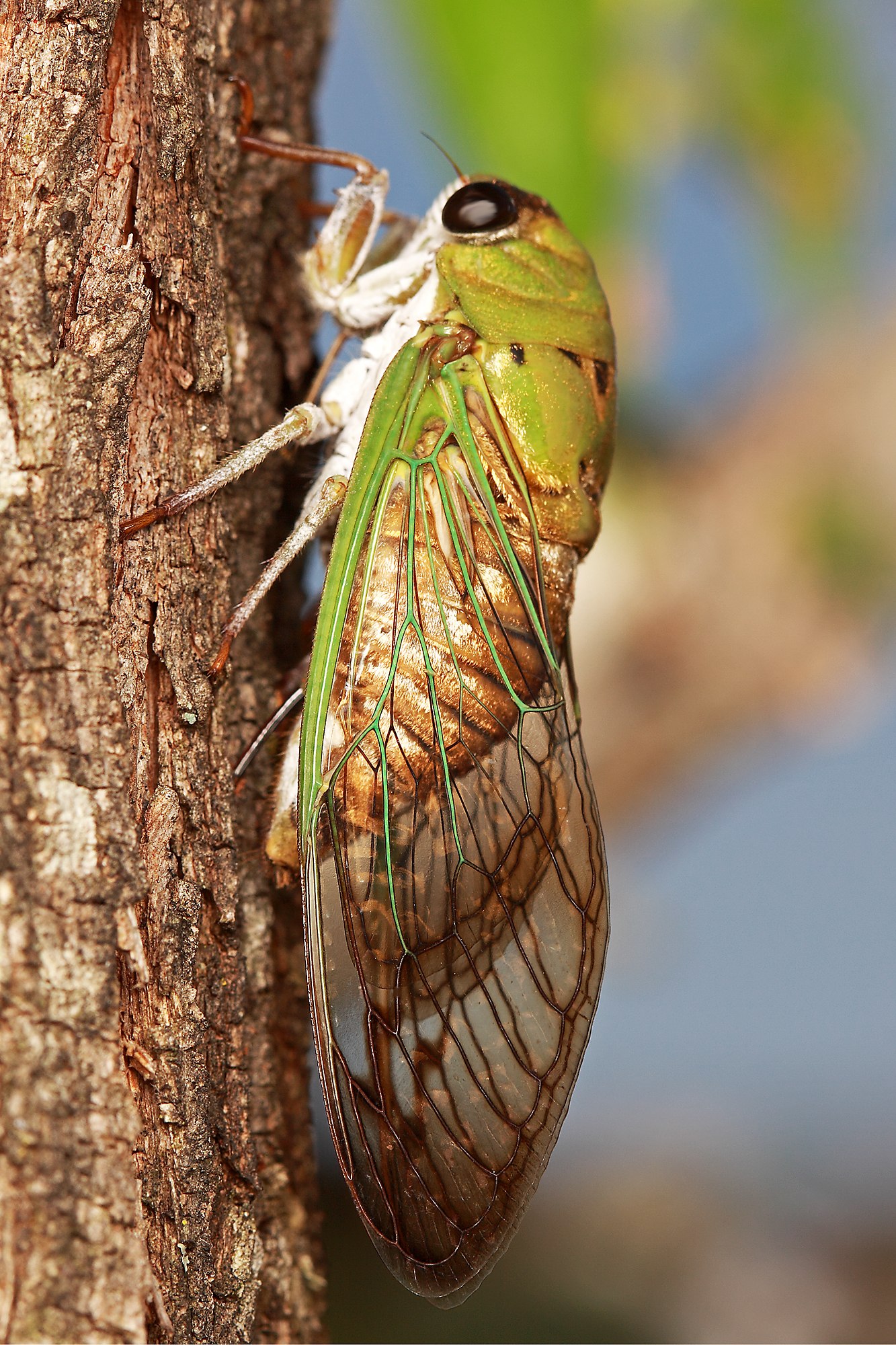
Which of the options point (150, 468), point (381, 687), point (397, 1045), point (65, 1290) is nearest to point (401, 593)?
point (381, 687)

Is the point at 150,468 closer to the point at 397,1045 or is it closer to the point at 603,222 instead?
the point at 397,1045

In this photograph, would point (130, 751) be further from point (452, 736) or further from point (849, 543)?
point (849, 543)

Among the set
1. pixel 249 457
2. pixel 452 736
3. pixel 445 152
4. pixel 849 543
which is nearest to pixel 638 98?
pixel 445 152

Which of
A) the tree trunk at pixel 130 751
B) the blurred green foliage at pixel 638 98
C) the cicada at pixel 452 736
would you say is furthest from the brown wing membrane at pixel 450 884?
the blurred green foliage at pixel 638 98

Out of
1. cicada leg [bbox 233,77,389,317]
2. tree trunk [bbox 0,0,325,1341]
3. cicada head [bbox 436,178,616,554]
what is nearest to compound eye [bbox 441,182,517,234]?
cicada head [bbox 436,178,616,554]

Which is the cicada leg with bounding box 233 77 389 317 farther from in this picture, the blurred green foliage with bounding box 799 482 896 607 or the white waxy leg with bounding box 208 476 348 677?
the blurred green foliage with bounding box 799 482 896 607

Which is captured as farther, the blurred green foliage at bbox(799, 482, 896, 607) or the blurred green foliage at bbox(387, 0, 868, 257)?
the blurred green foliage at bbox(799, 482, 896, 607)
